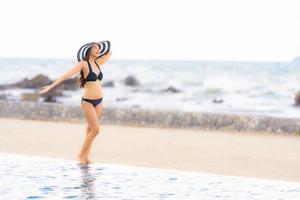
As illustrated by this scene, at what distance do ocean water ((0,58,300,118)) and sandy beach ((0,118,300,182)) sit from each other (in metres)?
9.76

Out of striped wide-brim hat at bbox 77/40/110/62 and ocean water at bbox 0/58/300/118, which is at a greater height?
ocean water at bbox 0/58/300/118

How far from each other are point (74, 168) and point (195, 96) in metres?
20.2

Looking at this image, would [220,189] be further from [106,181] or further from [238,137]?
[238,137]

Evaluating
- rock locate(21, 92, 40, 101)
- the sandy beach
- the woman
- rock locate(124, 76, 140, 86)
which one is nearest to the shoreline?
the sandy beach

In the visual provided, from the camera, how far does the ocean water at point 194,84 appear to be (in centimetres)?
2701

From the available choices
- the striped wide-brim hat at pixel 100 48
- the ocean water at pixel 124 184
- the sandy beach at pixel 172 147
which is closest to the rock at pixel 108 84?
the sandy beach at pixel 172 147

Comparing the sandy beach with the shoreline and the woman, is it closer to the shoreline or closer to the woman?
the shoreline

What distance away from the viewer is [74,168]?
9.40 m

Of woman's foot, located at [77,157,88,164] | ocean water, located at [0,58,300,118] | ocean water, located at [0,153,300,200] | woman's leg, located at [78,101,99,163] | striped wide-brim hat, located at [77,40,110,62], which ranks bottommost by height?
ocean water, located at [0,153,300,200]

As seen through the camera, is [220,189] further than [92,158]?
No

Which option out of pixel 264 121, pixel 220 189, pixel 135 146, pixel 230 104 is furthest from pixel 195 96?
pixel 220 189

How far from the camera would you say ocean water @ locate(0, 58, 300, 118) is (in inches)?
1063

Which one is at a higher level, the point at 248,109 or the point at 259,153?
the point at 248,109

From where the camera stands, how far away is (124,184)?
8.12 meters
